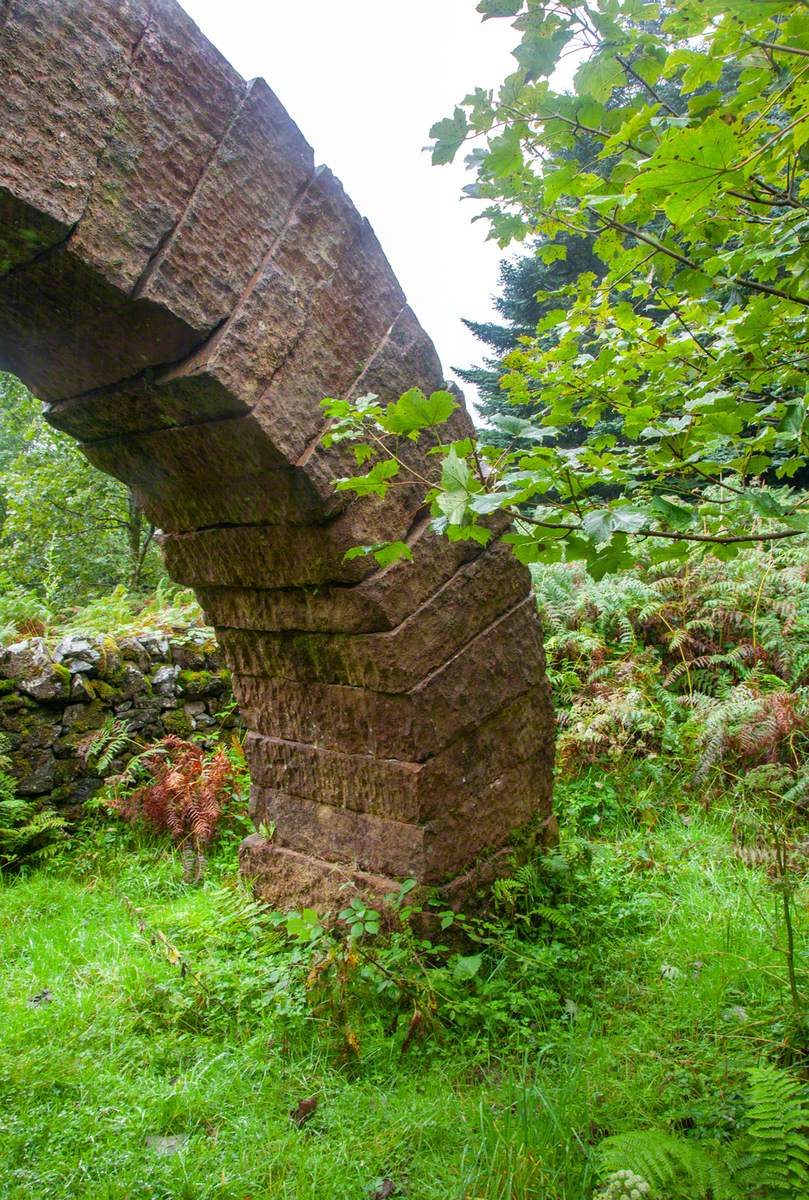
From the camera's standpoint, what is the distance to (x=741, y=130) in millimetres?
1408

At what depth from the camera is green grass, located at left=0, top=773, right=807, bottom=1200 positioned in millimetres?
1717

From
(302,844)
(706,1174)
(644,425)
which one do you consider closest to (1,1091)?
(302,844)

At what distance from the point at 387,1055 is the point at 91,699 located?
3361mm

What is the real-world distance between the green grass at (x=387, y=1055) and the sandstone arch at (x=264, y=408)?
1.39 feet

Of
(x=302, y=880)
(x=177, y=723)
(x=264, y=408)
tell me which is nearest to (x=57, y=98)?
(x=264, y=408)

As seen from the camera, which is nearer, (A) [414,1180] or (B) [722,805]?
(A) [414,1180]

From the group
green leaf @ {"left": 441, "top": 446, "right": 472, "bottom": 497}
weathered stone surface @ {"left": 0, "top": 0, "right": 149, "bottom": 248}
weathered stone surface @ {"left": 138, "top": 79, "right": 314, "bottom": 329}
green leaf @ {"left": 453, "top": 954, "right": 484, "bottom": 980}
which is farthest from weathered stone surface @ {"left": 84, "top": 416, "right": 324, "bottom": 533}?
green leaf @ {"left": 453, "top": 954, "right": 484, "bottom": 980}

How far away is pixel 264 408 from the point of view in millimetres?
2068

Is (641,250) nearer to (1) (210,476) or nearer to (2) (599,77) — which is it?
(2) (599,77)

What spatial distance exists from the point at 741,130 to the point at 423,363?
1231mm

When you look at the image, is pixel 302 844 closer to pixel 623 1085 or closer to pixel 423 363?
pixel 623 1085

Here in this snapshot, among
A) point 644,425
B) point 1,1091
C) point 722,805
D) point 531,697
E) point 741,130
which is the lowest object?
point 1,1091

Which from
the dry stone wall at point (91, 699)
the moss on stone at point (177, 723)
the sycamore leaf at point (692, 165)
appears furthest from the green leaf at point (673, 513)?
the moss on stone at point (177, 723)

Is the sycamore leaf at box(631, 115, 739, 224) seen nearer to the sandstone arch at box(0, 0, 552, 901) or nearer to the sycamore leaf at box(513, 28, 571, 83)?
the sycamore leaf at box(513, 28, 571, 83)
